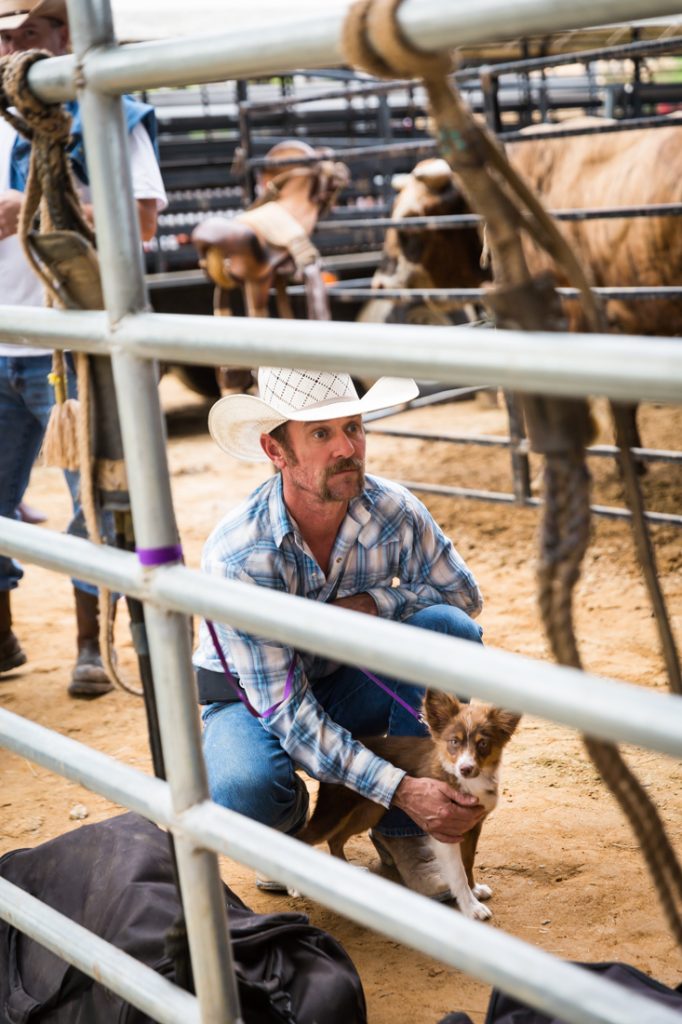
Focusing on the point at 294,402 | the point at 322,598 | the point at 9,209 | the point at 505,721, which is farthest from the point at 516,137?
the point at 505,721

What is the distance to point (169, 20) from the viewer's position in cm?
706

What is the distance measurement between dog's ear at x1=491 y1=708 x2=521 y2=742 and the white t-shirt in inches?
72.2

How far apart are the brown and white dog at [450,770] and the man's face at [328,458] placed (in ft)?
1.72

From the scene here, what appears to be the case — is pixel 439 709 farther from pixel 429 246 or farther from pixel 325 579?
pixel 429 246

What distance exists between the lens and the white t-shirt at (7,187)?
3.54m

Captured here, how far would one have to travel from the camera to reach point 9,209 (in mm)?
3338

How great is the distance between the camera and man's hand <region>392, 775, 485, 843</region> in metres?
2.48

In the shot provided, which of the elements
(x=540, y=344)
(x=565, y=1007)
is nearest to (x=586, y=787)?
(x=565, y=1007)

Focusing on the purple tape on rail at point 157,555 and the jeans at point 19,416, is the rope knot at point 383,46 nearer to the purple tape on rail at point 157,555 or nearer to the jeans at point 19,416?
the purple tape on rail at point 157,555

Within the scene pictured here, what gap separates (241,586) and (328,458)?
52.2 inches

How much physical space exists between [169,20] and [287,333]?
6.62 m

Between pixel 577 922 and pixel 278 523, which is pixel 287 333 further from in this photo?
pixel 577 922

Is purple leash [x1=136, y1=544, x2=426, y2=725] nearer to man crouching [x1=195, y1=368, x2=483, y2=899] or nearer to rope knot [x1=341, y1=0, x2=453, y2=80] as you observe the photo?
man crouching [x1=195, y1=368, x2=483, y2=899]

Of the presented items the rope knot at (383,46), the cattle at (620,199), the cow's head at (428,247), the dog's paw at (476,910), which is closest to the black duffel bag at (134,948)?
the dog's paw at (476,910)
